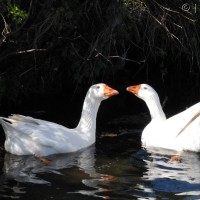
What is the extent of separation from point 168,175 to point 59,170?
1538 millimetres

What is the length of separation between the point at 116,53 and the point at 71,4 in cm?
192

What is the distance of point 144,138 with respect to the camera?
10094mm

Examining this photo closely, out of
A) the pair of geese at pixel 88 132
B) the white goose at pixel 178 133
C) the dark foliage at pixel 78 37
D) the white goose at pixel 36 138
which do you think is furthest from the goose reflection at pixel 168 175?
the dark foliage at pixel 78 37

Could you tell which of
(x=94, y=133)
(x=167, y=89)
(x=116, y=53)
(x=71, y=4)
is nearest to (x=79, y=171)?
(x=94, y=133)

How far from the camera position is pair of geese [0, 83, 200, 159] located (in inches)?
357

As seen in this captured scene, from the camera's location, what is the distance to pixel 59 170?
827 centimetres

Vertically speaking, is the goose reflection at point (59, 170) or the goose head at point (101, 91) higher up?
the goose head at point (101, 91)

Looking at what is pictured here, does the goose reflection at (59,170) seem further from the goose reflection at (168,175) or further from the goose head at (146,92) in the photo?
the goose head at (146,92)

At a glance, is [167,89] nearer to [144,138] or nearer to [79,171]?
[144,138]

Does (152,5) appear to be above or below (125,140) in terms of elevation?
above

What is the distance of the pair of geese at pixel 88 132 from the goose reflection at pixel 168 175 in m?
0.33

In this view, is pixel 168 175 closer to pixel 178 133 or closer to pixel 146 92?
pixel 178 133

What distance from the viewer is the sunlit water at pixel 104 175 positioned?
7.25 metres

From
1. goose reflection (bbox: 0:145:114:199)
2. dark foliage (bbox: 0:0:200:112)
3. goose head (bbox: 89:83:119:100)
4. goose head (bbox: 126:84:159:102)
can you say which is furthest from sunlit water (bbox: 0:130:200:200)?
dark foliage (bbox: 0:0:200:112)
